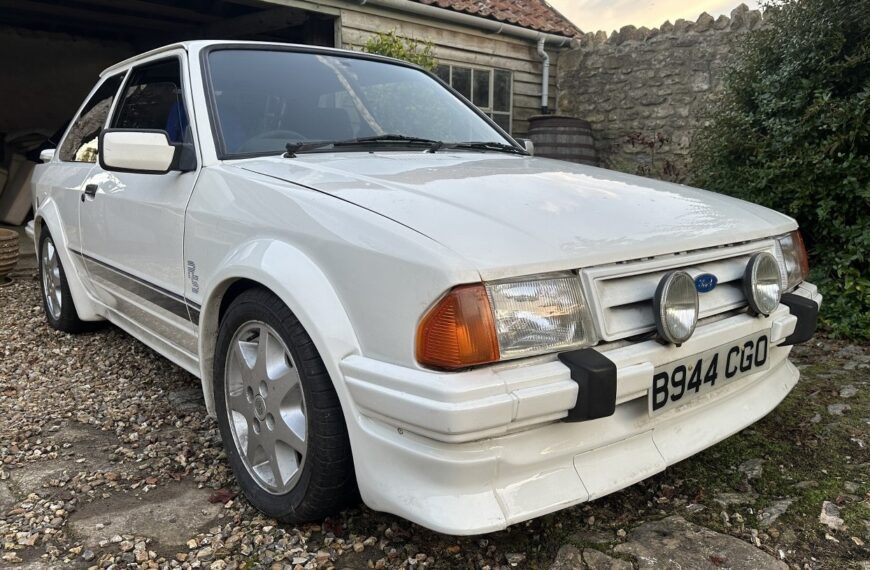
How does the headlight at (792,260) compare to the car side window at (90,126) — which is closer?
the headlight at (792,260)

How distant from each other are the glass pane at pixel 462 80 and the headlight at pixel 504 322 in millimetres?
7840

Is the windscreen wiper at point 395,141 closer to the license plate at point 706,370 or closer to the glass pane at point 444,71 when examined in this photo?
the license plate at point 706,370

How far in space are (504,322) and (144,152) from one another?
1561 mm

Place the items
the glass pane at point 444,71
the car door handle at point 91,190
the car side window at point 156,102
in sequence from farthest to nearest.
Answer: the glass pane at point 444,71
the car door handle at point 91,190
the car side window at point 156,102

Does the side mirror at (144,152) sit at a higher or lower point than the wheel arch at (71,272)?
higher

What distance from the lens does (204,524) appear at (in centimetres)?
208

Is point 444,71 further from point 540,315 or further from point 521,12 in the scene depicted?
point 540,315

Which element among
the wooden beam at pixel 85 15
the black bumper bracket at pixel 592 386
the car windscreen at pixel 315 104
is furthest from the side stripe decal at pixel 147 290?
the wooden beam at pixel 85 15

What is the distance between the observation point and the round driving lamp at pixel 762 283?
1.94m

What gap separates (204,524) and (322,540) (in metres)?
0.41

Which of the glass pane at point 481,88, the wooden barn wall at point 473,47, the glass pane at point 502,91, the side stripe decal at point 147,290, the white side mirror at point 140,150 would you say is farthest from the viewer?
the glass pane at point 502,91

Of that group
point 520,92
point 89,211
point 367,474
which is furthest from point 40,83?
point 367,474

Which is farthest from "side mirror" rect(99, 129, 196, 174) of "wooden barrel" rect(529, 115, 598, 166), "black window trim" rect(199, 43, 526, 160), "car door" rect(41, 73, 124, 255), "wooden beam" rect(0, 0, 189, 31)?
"wooden beam" rect(0, 0, 189, 31)

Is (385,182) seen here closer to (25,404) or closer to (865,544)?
(865,544)
